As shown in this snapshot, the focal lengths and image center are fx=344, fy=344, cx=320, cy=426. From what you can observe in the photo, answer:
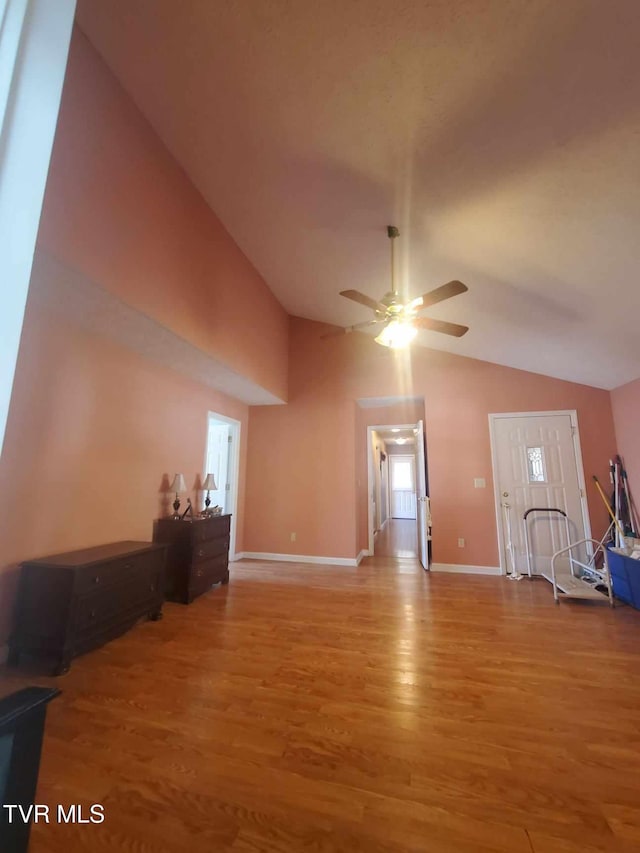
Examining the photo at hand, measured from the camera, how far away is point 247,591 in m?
3.78

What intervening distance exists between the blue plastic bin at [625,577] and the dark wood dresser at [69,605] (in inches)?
180

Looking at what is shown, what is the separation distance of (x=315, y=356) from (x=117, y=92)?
3.64m

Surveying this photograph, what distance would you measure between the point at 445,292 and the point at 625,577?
343 cm

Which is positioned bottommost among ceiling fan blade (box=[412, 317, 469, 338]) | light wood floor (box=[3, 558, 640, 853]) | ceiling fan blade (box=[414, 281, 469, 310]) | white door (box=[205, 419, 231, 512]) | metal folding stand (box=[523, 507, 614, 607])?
light wood floor (box=[3, 558, 640, 853])

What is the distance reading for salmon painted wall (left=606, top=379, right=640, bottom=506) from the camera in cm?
393

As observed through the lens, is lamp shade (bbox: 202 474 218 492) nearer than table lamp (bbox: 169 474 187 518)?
No

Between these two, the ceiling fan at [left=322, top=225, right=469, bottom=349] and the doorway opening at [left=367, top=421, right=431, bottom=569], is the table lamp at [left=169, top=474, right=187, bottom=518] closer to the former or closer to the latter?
the ceiling fan at [left=322, top=225, right=469, bottom=349]

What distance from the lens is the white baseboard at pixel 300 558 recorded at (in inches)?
196

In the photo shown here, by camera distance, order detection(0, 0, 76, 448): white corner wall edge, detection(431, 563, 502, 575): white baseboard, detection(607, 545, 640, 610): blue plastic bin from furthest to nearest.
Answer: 1. detection(431, 563, 502, 575): white baseboard
2. detection(607, 545, 640, 610): blue plastic bin
3. detection(0, 0, 76, 448): white corner wall edge

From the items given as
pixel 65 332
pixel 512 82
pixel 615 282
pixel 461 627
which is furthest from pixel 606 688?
pixel 65 332

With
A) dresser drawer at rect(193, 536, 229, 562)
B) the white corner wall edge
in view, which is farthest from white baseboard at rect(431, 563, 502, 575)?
the white corner wall edge

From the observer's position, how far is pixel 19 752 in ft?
3.05

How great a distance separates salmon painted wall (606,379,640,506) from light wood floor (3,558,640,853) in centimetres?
178

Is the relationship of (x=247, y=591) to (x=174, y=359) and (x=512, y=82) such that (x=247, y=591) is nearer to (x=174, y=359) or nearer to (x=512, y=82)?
(x=174, y=359)
